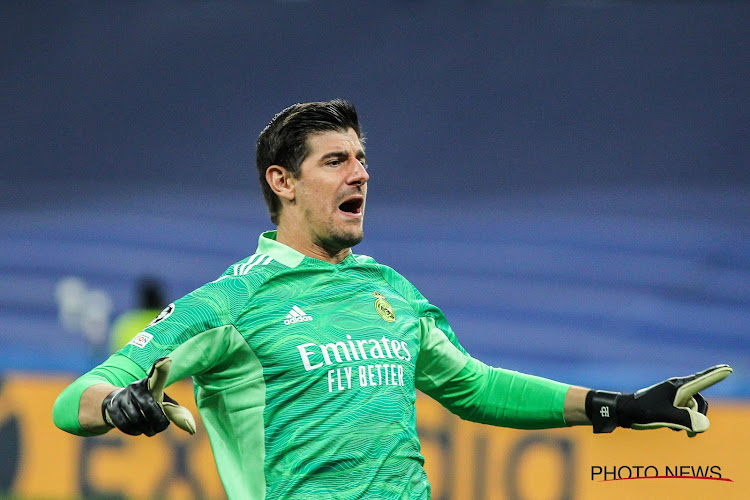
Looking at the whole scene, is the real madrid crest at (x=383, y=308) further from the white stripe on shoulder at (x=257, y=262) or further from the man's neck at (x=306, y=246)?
the white stripe on shoulder at (x=257, y=262)

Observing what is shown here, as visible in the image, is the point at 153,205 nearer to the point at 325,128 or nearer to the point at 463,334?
the point at 463,334

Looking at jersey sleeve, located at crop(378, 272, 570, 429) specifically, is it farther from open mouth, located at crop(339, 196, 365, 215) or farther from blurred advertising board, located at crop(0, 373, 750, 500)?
blurred advertising board, located at crop(0, 373, 750, 500)

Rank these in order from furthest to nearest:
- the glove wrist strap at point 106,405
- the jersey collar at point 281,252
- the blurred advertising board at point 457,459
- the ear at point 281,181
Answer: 1. the blurred advertising board at point 457,459
2. the ear at point 281,181
3. the jersey collar at point 281,252
4. the glove wrist strap at point 106,405

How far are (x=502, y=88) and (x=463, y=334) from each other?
337cm

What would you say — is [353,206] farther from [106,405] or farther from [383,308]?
[106,405]

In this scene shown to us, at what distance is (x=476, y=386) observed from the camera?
3445 mm

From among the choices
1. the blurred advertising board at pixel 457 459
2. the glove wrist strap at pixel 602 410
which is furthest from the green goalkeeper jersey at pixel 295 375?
the blurred advertising board at pixel 457 459

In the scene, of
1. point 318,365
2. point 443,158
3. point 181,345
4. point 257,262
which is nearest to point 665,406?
point 318,365

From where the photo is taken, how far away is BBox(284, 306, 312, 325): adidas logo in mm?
3025

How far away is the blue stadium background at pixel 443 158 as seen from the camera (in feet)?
40.3

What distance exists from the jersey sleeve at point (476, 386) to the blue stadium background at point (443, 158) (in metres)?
8.21

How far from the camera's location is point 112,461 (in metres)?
7.02

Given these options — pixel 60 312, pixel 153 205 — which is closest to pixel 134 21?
pixel 153 205

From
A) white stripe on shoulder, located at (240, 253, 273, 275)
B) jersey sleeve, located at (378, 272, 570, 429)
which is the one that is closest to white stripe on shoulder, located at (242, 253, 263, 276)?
white stripe on shoulder, located at (240, 253, 273, 275)
